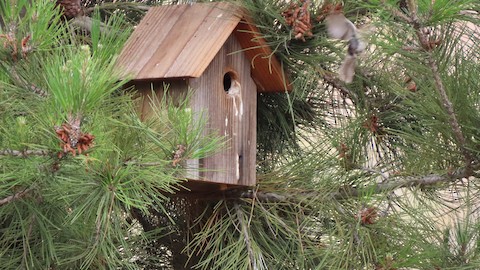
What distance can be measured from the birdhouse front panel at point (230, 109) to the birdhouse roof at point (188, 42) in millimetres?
40

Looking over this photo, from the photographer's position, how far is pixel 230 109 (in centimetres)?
195

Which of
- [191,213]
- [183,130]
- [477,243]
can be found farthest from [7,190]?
[477,243]

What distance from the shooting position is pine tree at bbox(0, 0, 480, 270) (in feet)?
4.66

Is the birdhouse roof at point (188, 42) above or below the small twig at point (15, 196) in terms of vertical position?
above

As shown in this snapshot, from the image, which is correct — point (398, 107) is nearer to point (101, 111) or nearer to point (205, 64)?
point (205, 64)

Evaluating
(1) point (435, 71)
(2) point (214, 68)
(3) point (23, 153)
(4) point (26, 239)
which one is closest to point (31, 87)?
(3) point (23, 153)

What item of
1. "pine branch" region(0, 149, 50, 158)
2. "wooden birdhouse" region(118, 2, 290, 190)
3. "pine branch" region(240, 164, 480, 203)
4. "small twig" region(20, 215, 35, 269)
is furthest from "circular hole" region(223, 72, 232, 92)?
"pine branch" region(0, 149, 50, 158)

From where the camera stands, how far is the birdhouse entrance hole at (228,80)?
6.55ft

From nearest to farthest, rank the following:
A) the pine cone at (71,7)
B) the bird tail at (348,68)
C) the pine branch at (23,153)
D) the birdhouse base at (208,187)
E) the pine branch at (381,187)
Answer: the pine branch at (23,153)
the pine branch at (381,187)
the bird tail at (348,68)
the birdhouse base at (208,187)
the pine cone at (71,7)

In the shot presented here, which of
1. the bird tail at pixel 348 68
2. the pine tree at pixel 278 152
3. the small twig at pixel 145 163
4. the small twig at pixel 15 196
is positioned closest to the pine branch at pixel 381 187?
the pine tree at pixel 278 152

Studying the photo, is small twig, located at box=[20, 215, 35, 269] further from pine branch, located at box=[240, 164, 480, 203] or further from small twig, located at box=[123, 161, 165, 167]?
pine branch, located at box=[240, 164, 480, 203]

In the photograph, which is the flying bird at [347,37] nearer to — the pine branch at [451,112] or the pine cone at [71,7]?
the pine branch at [451,112]

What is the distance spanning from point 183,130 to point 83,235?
0.39 meters

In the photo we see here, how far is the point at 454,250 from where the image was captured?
1.64 m
